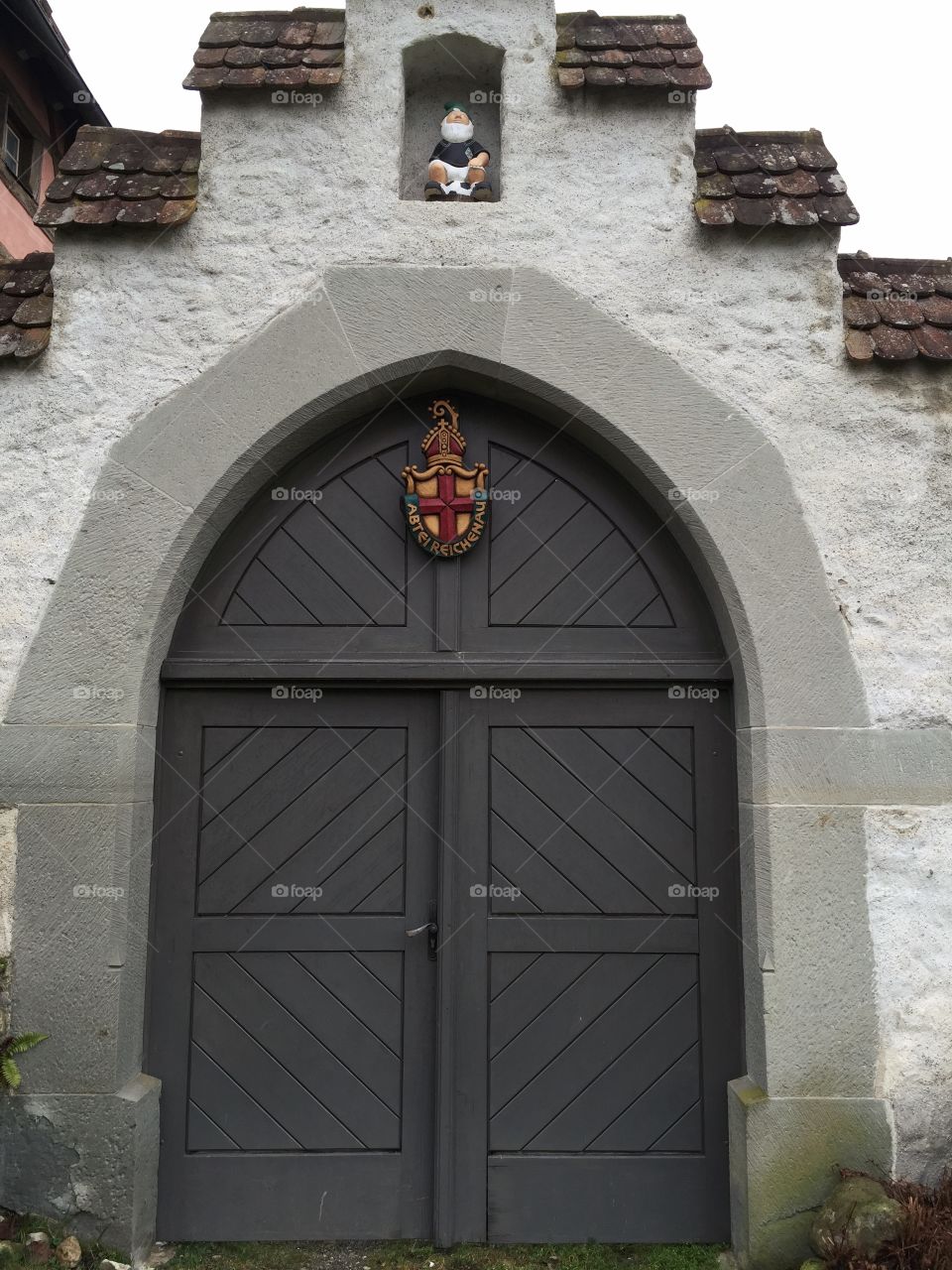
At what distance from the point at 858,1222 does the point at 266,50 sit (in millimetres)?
4876

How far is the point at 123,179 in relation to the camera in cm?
400

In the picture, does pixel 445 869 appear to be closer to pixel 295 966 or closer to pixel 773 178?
pixel 295 966

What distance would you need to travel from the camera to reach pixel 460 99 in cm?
438

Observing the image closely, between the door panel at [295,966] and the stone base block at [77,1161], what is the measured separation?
0.29m

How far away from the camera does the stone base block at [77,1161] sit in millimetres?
3529

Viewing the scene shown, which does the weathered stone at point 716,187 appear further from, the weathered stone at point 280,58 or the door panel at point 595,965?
the door panel at point 595,965

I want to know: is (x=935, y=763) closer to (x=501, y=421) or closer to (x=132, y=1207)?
(x=501, y=421)

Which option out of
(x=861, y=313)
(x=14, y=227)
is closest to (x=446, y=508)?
(x=861, y=313)

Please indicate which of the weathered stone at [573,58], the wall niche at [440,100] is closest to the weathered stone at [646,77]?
the weathered stone at [573,58]

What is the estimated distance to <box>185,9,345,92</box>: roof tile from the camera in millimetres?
3971

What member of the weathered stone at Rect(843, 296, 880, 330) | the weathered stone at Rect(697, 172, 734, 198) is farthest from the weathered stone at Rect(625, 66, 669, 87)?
the weathered stone at Rect(843, 296, 880, 330)

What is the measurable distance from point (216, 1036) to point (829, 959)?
93.1 inches

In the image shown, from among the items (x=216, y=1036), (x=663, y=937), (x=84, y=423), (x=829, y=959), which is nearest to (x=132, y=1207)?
(x=216, y=1036)

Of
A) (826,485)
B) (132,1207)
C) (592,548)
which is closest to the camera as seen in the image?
(132,1207)
